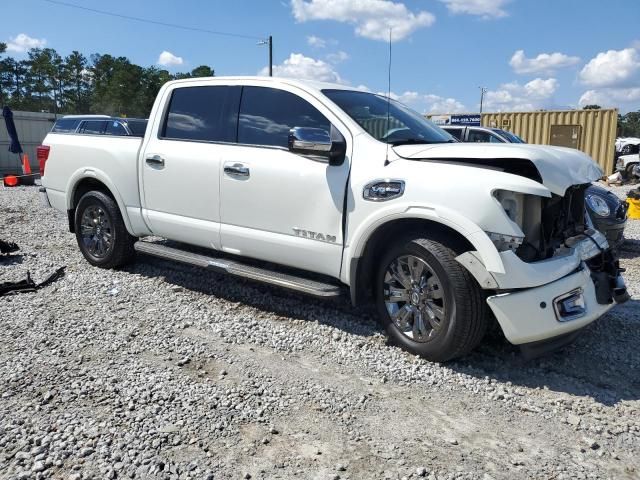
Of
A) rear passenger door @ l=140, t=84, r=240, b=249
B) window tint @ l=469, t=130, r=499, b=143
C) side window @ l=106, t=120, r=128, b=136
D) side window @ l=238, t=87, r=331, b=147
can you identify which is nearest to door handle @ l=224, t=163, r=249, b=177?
rear passenger door @ l=140, t=84, r=240, b=249

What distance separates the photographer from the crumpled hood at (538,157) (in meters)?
3.42

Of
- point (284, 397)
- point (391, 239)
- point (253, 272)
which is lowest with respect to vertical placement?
point (284, 397)

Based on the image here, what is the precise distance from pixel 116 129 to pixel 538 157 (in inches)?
186

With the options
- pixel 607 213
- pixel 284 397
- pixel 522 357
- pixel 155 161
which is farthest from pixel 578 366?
pixel 155 161

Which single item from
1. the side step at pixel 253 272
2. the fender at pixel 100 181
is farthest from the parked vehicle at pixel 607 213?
the fender at pixel 100 181

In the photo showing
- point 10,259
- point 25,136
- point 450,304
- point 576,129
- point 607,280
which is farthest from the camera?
point 25,136

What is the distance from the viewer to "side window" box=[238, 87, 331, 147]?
4410mm

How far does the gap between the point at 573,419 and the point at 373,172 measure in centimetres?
201

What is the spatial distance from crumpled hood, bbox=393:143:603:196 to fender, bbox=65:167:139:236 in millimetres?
3140

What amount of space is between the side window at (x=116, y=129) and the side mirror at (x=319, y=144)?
9.19 ft

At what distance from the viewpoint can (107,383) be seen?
349 centimetres

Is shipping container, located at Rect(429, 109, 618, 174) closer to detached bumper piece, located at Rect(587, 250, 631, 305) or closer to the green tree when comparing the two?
detached bumper piece, located at Rect(587, 250, 631, 305)

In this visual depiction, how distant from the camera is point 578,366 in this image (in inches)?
153

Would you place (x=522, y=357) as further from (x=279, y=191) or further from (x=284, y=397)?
(x=279, y=191)
